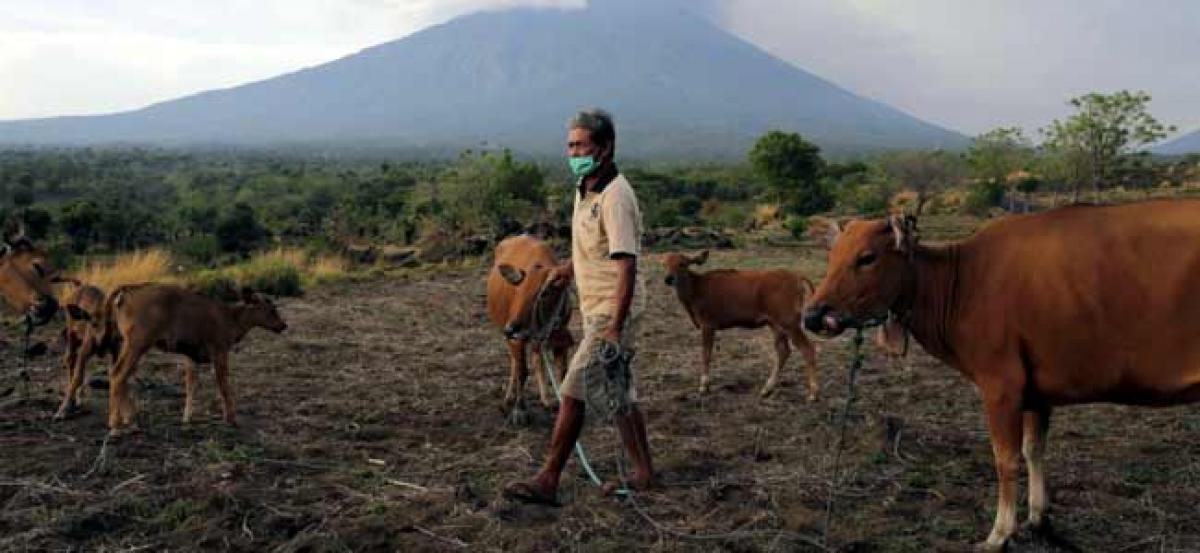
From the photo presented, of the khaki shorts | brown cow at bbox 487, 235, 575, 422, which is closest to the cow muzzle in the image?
brown cow at bbox 487, 235, 575, 422

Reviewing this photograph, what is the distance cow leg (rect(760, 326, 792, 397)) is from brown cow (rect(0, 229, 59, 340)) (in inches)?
274

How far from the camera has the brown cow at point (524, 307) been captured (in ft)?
25.6

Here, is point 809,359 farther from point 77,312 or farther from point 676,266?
point 77,312

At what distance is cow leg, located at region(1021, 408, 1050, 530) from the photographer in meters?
5.77

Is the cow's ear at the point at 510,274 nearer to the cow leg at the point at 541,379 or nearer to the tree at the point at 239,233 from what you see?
the cow leg at the point at 541,379

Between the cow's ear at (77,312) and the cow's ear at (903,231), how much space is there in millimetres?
6636

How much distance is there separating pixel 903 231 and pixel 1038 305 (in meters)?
0.86

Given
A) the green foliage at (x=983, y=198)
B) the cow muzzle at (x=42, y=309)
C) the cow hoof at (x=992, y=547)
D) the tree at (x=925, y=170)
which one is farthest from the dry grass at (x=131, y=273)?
the tree at (x=925, y=170)

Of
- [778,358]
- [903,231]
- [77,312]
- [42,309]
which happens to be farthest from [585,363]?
[42,309]

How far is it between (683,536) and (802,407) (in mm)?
3464

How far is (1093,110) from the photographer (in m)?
28.0

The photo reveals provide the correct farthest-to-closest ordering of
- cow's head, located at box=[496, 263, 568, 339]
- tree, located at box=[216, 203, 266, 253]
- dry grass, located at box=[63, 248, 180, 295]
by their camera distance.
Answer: tree, located at box=[216, 203, 266, 253]
dry grass, located at box=[63, 248, 180, 295]
cow's head, located at box=[496, 263, 568, 339]

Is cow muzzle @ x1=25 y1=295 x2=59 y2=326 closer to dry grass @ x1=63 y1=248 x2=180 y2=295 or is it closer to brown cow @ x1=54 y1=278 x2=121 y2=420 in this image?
brown cow @ x1=54 y1=278 x2=121 y2=420

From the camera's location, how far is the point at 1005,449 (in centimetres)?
543
